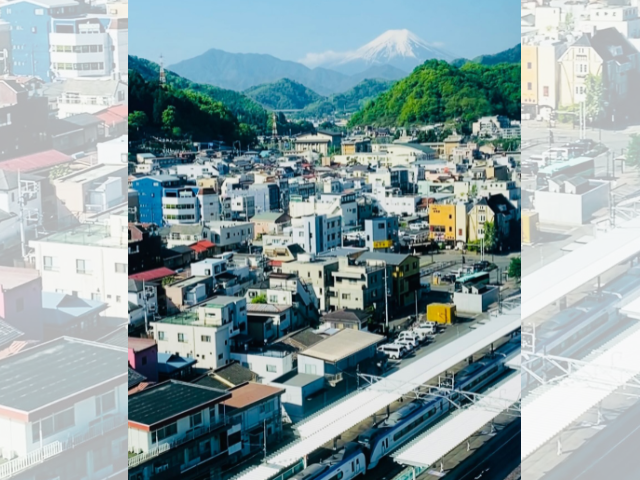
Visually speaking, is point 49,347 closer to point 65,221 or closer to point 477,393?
point 65,221

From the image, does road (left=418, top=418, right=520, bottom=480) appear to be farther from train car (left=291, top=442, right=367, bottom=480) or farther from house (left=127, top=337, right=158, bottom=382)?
house (left=127, top=337, right=158, bottom=382)

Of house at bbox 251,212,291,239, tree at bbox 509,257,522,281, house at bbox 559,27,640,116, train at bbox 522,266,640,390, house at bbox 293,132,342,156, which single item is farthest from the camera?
house at bbox 559,27,640,116

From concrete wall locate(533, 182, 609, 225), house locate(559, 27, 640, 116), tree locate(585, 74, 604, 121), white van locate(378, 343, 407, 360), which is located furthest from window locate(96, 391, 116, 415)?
tree locate(585, 74, 604, 121)

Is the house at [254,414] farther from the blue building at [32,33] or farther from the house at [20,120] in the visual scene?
the blue building at [32,33]

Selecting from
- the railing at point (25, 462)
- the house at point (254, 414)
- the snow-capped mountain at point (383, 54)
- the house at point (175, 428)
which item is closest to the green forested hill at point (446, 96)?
the snow-capped mountain at point (383, 54)

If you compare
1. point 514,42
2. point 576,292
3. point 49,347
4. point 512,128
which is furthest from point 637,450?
point 49,347

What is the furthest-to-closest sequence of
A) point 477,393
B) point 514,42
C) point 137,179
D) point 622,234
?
point 622,234 → point 514,42 → point 477,393 → point 137,179
